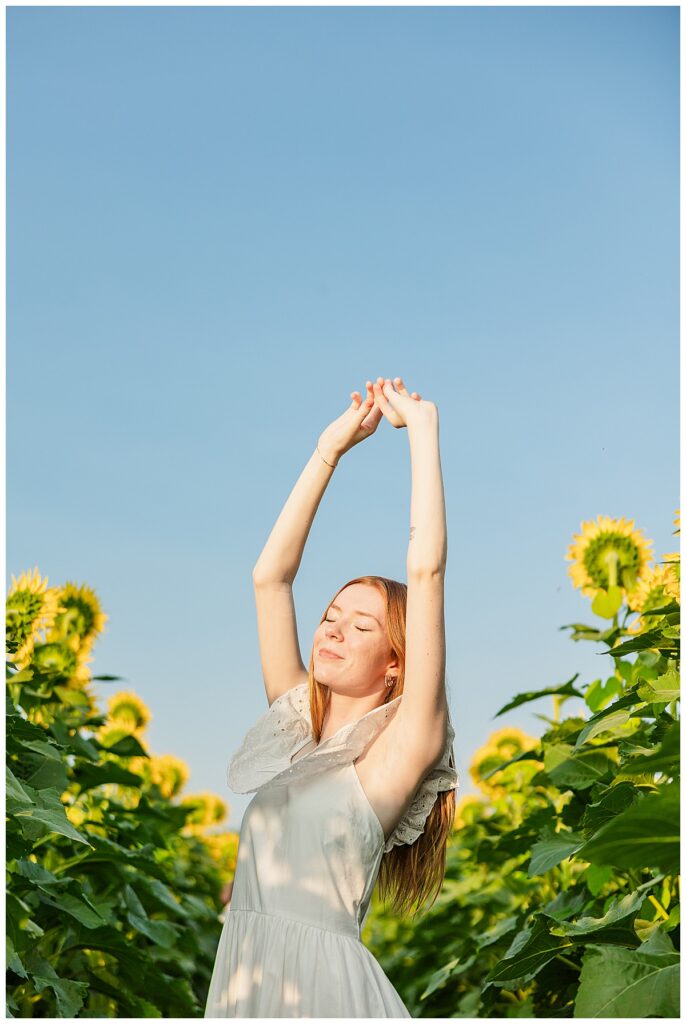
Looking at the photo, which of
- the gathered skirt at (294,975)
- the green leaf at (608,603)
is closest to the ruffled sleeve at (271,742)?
the gathered skirt at (294,975)

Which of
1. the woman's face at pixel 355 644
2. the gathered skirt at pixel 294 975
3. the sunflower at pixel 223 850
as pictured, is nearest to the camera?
the gathered skirt at pixel 294 975

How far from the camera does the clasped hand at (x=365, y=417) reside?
227 centimetres

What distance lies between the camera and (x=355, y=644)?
7.52 ft

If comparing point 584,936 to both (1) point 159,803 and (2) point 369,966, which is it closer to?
(2) point 369,966

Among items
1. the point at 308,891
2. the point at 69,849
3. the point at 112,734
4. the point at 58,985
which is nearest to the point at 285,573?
the point at 308,891

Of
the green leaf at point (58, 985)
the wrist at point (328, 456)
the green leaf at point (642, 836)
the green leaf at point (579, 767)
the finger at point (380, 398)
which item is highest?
the finger at point (380, 398)

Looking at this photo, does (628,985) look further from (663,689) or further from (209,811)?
(209,811)

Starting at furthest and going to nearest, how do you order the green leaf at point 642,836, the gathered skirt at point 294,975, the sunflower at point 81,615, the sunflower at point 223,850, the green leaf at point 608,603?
the sunflower at point 223,850, the sunflower at point 81,615, the green leaf at point 608,603, the gathered skirt at point 294,975, the green leaf at point 642,836

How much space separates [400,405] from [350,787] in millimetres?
693

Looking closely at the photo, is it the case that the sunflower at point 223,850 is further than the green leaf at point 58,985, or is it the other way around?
the sunflower at point 223,850

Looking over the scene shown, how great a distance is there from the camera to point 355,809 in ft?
6.97

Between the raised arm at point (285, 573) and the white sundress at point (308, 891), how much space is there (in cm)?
29

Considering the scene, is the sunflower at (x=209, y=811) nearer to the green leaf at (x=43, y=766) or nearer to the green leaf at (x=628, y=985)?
the green leaf at (x=43, y=766)

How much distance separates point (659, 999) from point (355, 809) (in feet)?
1.94
